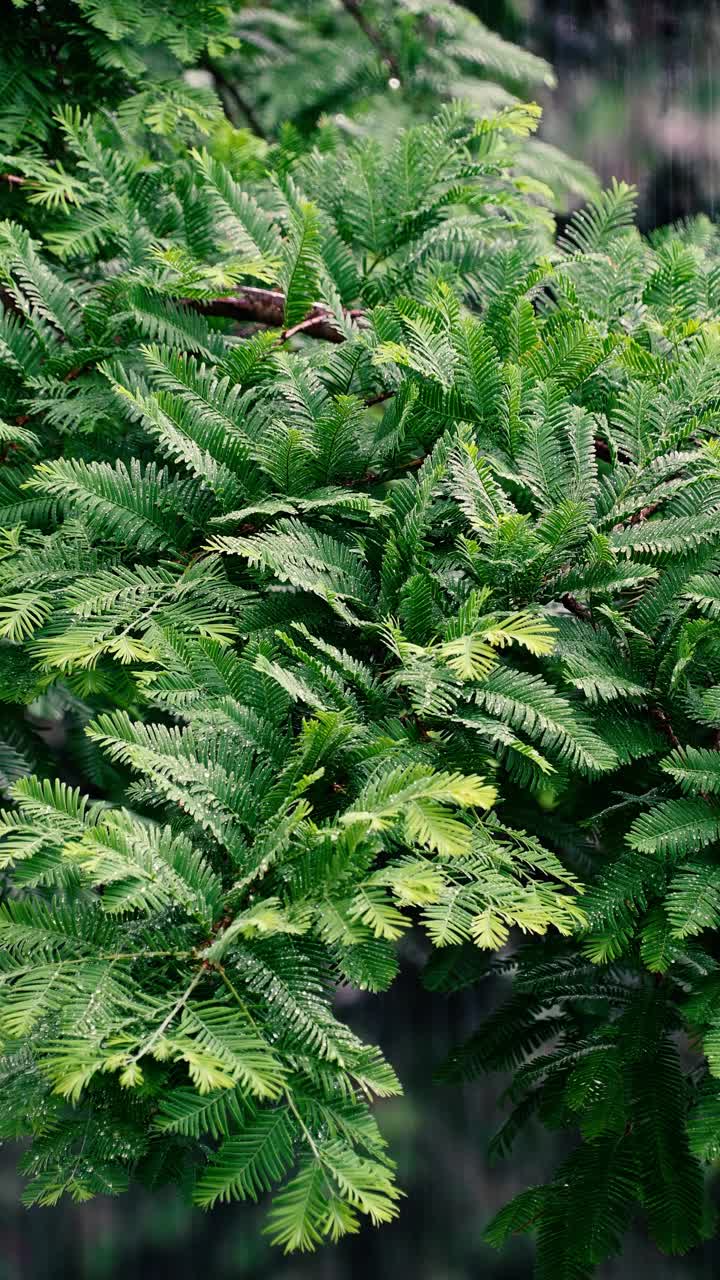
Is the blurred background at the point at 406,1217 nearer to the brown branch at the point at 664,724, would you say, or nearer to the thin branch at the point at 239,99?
the thin branch at the point at 239,99

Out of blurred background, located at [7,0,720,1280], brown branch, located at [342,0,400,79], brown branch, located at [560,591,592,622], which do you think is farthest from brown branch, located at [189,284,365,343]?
blurred background, located at [7,0,720,1280]

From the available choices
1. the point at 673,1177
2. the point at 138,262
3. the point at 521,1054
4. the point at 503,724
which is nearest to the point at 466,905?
the point at 503,724

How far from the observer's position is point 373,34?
1.51m

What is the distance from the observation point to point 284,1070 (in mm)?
502

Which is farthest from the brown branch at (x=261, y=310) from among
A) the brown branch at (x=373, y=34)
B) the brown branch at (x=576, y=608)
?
the brown branch at (x=373, y=34)

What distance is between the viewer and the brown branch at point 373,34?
1.49 metres

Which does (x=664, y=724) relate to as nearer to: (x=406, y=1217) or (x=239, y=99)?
(x=239, y=99)

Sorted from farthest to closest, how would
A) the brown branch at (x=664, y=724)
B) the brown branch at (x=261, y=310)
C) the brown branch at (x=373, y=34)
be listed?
the brown branch at (x=373, y=34) → the brown branch at (x=261, y=310) → the brown branch at (x=664, y=724)

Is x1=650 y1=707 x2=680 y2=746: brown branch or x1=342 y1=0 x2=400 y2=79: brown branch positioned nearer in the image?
x1=650 y1=707 x2=680 y2=746: brown branch

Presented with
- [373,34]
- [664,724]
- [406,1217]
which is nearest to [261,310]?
[664,724]

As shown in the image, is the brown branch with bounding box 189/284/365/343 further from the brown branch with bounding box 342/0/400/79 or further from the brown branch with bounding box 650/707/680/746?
the brown branch with bounding box 342/0/400/79

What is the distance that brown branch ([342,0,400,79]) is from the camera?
1488mm

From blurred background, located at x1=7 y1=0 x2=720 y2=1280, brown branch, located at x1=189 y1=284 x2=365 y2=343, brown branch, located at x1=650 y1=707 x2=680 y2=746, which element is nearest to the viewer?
brown branch, located at x1=650 y1=707 x2=680 y2=746

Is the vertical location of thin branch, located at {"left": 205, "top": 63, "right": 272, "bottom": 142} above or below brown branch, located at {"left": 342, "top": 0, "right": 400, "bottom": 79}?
below
